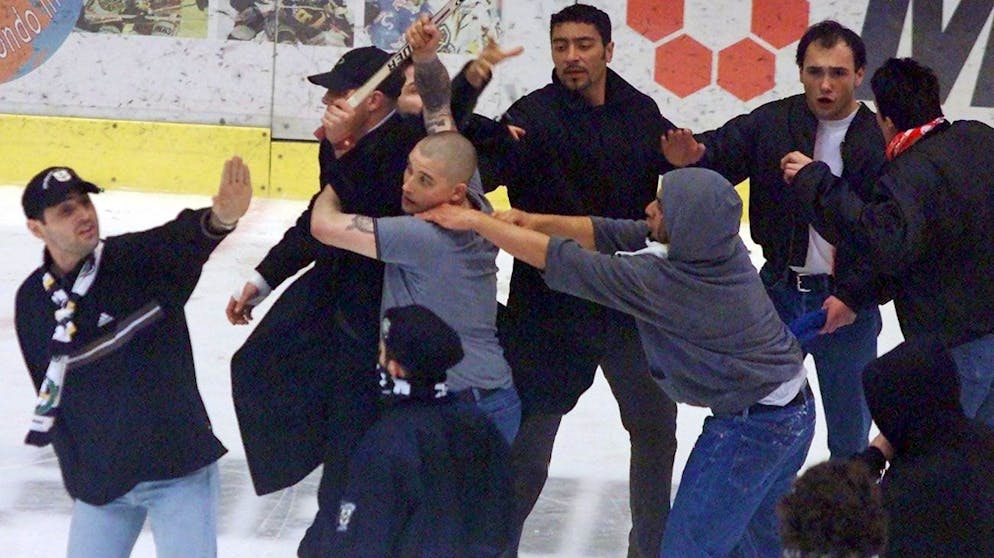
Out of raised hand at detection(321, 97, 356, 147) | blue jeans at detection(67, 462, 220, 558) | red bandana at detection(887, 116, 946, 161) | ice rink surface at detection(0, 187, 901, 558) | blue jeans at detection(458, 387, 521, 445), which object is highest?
red bandana at detection(887, 116, 946, 161)

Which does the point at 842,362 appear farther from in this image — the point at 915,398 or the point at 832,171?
the point at 915,398

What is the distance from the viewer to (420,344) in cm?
380

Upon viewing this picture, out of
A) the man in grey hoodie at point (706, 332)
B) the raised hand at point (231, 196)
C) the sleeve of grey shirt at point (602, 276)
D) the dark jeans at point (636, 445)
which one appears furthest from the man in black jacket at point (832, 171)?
the raised hand at point (231, 196)

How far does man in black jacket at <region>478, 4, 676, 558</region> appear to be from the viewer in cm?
472

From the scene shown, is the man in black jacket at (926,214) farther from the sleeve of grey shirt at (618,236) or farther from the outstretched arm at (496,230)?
the outstretched arm at (496,230)

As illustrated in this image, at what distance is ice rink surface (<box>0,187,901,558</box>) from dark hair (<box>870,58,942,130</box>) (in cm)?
171

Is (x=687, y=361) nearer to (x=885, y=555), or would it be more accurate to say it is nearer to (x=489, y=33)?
(x=885, y=555)

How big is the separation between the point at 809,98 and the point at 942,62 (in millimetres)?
5355

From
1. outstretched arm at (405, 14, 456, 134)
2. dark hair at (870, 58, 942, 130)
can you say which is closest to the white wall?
dark hair at (870, 58, 942, 130)

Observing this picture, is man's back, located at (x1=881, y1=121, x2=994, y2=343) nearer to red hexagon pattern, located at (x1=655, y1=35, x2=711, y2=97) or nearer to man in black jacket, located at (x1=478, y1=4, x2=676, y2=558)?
man in black jacket, located at (x1=478, y1=4, x2=676, y2=558)

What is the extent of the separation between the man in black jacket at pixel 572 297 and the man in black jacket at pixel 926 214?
0.55m

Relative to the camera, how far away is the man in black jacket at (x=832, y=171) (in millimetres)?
4914

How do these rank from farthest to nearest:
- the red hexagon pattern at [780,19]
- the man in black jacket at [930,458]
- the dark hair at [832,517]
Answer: the red hexagon pattern at [780,19] → the man in black jacket at [930,458] → the dark hair at [832,517]

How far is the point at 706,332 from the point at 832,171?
3.98 ft
